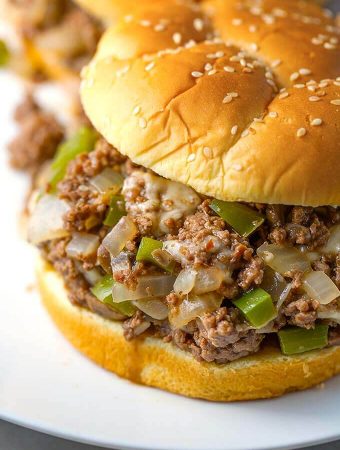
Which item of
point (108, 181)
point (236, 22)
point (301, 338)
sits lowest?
point (301, 338)

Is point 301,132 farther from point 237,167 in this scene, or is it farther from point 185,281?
point 185,281

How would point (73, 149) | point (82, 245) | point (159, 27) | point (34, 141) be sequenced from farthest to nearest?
point (34, 141), point (73, 149), point (159, 27), point (82, 245)

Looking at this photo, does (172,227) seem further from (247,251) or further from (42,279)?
(42,279)

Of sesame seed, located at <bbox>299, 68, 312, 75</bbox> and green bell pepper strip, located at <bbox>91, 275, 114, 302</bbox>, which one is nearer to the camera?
green bell pepper strip, located at <bbox>91, 275, 114, 302</bbox>

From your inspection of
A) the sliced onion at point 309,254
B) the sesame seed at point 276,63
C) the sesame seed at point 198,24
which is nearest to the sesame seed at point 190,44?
the sesame seed at point 198,24

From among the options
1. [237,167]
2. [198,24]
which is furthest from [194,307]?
[198,24]

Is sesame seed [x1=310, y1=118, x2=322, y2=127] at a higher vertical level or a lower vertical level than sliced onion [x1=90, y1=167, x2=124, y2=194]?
higher

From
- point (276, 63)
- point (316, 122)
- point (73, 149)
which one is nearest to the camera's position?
point (316, 122)

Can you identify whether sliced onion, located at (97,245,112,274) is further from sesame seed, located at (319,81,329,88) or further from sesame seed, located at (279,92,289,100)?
sesame seed, located at (319,81,329,88)

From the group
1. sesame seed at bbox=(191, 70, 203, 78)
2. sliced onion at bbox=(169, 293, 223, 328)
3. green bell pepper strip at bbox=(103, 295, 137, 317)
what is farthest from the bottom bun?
sesame seed at bbox=(191, 70, 203, 78)
